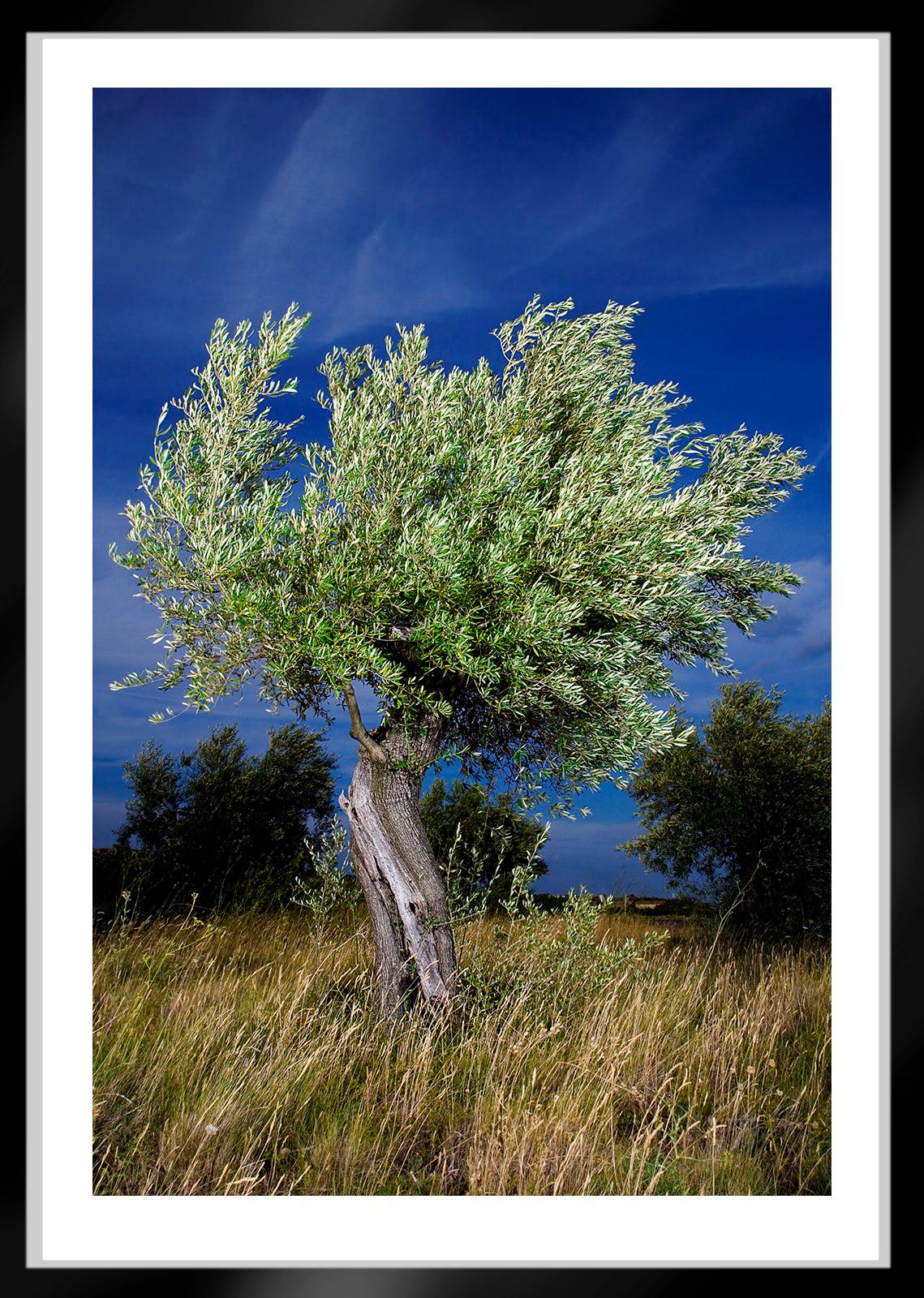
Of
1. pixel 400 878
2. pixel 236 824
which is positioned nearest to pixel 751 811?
pixel 400 878

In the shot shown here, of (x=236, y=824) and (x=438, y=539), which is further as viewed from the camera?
(x=236, y=824)

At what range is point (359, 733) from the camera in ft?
18.8

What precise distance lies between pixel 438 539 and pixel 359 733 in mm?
1877

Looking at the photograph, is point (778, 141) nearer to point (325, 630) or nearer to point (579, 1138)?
point (325, 630)

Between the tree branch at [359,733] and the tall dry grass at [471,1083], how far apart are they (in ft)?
6.28

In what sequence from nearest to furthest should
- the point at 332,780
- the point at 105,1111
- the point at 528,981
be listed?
the point at 105,1111 → the point at 528,981 → the point at 332,780

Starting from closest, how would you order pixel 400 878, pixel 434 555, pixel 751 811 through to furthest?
pixel 434 555
pixel 400 878
pixel 751 811

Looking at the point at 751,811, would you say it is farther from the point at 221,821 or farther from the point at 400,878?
the point at 221,821

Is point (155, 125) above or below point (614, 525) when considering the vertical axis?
above
